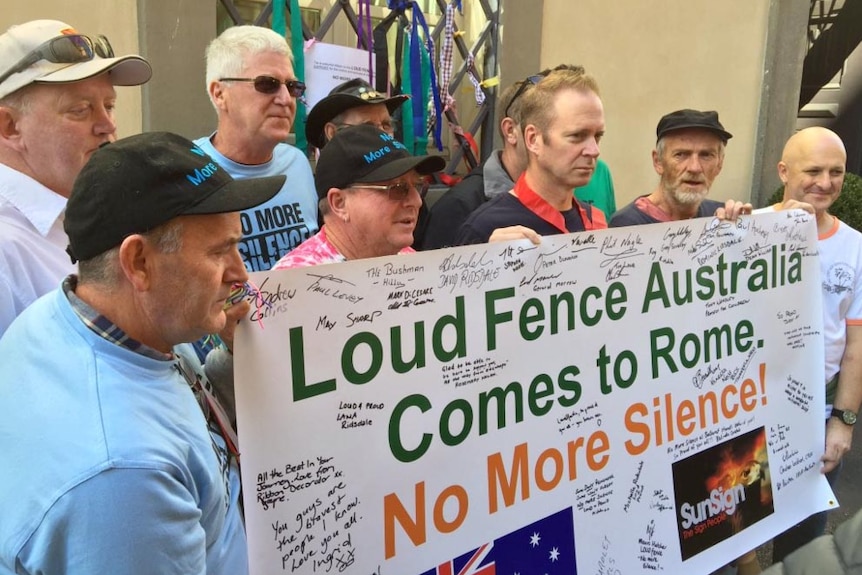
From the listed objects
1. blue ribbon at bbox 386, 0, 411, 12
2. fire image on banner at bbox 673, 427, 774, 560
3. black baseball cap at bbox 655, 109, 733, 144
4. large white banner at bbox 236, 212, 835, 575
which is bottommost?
fire image on banner at bbox 673, 427, 774, 560

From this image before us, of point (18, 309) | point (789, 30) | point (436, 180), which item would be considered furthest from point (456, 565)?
point (789, 30)

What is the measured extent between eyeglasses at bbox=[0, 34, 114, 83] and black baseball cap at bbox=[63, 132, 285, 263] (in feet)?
2.70

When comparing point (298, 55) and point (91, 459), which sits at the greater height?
point (298, 55)

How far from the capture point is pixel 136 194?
1.15 m

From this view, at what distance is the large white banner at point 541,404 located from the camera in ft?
5.21

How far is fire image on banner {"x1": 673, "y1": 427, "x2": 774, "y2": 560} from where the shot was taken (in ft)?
7.70

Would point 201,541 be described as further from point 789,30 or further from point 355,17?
→ point 789,30

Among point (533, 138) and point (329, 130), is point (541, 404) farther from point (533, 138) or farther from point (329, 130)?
point (329, 130)

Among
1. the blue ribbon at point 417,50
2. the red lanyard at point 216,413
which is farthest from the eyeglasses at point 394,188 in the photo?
the blue ribbon at point 417,50

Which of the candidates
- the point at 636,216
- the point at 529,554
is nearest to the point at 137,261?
the point at 529,554

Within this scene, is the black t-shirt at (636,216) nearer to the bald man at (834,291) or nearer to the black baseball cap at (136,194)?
the bald man at (834,291)

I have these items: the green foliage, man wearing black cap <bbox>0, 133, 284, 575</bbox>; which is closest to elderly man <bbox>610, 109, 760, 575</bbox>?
man wearing black cap <bbox>0, 133, 284, 575</bbox>

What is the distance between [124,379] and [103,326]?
0.33ft

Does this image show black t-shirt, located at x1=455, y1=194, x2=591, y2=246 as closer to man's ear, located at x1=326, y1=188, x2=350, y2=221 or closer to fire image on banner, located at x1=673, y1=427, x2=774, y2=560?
man's ear, located at x1=326, y1=188, x2=350, y2=221
